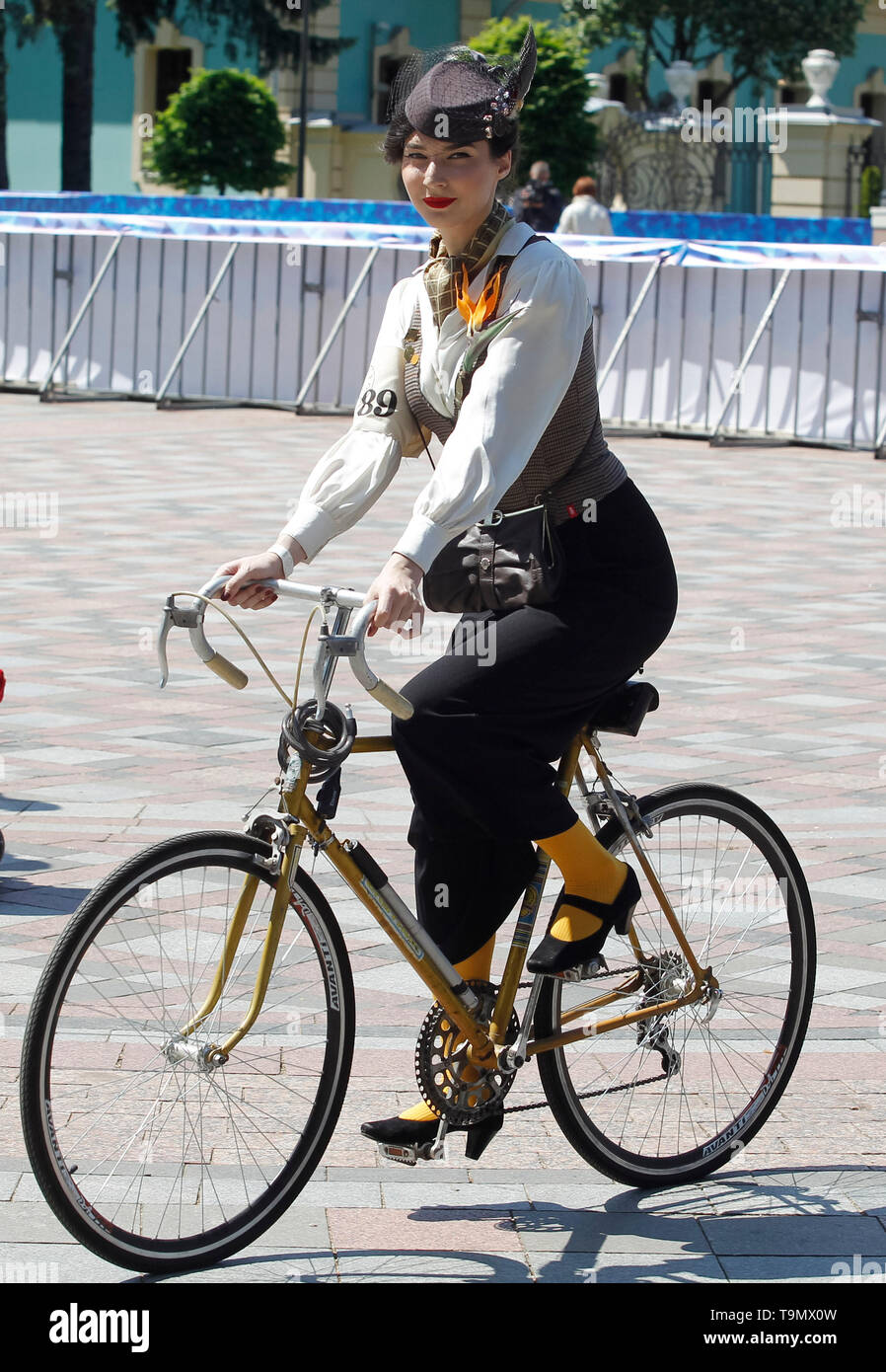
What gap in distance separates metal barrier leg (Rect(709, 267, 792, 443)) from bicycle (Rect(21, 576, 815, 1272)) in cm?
1252

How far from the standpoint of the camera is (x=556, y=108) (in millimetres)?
38906

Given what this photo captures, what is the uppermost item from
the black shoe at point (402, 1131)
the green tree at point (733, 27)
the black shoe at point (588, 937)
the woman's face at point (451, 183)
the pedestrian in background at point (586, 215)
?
the green tree at point (733, 27)

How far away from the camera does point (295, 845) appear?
11.0 feet

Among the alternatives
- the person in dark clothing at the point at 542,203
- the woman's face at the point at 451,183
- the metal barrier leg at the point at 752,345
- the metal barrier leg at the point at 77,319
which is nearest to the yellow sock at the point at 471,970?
the woman's face at the point at 451,183

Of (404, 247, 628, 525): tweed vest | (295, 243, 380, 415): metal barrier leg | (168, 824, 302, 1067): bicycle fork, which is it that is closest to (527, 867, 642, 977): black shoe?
(168, 824, 302, 1067): bicycle fork

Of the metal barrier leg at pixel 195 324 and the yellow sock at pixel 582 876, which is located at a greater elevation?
the metal barrier leg at pixel 195 324

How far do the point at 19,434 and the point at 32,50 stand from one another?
101 feet

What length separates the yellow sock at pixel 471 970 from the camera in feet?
12.0

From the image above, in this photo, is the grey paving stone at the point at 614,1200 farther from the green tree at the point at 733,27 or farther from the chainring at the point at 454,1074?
the green tree at the point at 733,27

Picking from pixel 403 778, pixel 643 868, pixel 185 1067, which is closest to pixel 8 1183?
pixel 185 1067

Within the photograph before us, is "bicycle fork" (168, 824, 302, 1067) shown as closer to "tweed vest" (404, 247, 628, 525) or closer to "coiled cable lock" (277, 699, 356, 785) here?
"coiled cable lock" (277, 699, 356, 785)

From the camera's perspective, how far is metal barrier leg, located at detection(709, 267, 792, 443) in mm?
16016

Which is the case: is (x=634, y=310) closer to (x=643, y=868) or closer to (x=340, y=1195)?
(x=643, y=868)

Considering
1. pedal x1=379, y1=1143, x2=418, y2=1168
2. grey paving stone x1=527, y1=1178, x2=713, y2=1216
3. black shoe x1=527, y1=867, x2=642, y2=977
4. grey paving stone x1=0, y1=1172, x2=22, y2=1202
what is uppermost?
black shoe x1=527, y1=867, x2=642, y2=977
